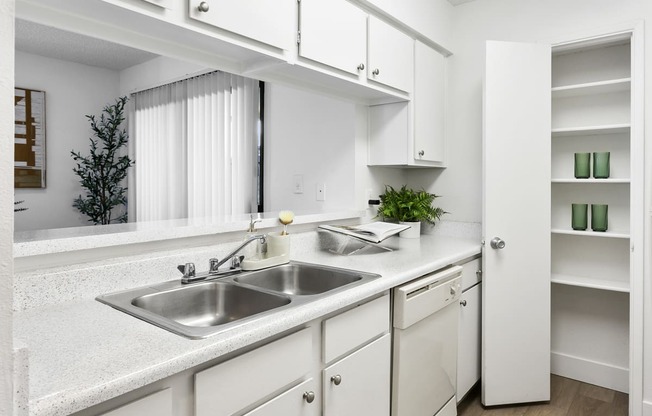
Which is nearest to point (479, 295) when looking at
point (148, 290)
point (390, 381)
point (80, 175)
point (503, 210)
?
point (503, 210)

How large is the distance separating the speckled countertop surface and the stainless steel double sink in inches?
1.6

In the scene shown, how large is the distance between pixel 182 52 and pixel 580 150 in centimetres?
227

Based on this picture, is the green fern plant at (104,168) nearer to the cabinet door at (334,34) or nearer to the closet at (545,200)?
the cabinet door at (334,34)

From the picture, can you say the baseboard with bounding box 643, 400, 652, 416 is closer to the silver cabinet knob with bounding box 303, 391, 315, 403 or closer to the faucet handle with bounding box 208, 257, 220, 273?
the silver cabinet knob with bounding box 303, 391, 315, 403

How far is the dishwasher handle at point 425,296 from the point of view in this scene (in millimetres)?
→ 1562

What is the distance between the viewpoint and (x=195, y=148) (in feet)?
11.6

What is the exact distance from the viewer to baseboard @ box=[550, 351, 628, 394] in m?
2.41

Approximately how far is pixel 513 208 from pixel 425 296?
902 mm

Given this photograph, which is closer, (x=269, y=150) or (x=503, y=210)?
(x=503, y=210)

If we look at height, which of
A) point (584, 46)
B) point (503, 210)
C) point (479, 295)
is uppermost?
point (584, 46)

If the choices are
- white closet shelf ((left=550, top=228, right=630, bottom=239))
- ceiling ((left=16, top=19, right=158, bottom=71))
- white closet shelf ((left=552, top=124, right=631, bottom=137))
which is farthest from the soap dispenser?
ceiling ((left=16, top=19, right=158, bottom=71))

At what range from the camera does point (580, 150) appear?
2441 mm

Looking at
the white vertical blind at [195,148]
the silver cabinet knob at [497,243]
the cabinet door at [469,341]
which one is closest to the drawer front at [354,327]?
the cabinet door at [469,341]

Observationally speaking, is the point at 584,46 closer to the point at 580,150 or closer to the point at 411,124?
the point at 580,150
